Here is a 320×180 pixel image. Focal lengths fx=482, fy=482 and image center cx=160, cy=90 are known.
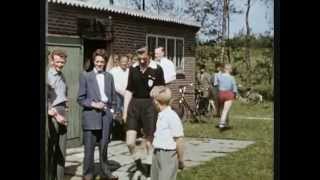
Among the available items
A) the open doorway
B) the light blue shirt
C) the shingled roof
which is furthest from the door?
the light blue shirt

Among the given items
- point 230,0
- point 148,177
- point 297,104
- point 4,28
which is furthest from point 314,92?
point 4,28

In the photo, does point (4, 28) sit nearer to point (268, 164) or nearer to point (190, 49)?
point (190, 49)

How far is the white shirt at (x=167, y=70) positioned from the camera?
5.90 feet

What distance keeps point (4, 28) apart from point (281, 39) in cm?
95

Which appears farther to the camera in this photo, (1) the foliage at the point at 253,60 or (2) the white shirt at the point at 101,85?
(2) the white shirt at the point at 101,85

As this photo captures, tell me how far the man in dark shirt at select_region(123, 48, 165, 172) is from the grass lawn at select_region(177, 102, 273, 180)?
147 millimetres

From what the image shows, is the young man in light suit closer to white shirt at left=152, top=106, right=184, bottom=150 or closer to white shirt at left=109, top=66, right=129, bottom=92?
white shirt at left=109, top=66, right=129, bottom=92

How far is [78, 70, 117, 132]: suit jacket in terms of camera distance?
6.02 ft

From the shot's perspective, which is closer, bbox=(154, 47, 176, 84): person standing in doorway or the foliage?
the foliage

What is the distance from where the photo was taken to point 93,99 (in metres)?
1.86

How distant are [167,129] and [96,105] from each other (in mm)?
295

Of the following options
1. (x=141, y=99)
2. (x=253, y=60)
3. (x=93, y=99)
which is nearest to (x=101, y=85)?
(x=93, y=99)

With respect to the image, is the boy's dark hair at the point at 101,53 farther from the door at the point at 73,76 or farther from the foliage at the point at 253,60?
the foliage at the point at 253,60

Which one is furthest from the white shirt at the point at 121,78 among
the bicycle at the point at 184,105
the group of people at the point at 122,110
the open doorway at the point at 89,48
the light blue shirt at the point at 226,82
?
the light blue shirt at the point at 226,82
